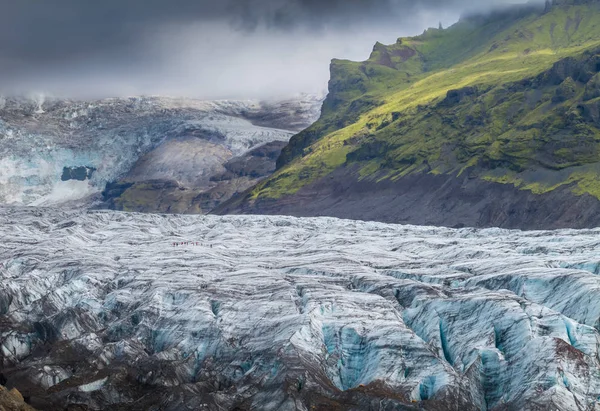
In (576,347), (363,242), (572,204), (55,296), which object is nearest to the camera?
(576,347)

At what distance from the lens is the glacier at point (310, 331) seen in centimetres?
5897

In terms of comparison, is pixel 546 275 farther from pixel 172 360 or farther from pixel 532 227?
pixel 532 227

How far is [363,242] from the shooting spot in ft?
416

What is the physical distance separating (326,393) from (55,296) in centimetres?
3652

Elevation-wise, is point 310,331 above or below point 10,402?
below

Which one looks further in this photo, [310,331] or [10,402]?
[310,331]

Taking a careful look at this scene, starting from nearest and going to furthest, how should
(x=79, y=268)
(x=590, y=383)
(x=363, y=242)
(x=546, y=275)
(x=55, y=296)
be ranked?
1. (x=590, y=383)
2. (x=546, y=275)
3. (x=55, y=296)
4. (x=79, y=268)
5. (x=363, y=242)

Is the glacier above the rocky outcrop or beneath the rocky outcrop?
beneath

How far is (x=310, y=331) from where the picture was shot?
67.0 metres

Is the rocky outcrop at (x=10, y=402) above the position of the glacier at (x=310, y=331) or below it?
above

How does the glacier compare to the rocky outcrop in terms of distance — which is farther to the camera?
the glacier

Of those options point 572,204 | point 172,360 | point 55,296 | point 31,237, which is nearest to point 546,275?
point 172,360

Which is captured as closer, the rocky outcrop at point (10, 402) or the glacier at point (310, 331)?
the rocky outcrop at point (10, 402)

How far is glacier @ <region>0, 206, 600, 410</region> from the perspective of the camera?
5897 centimetres
